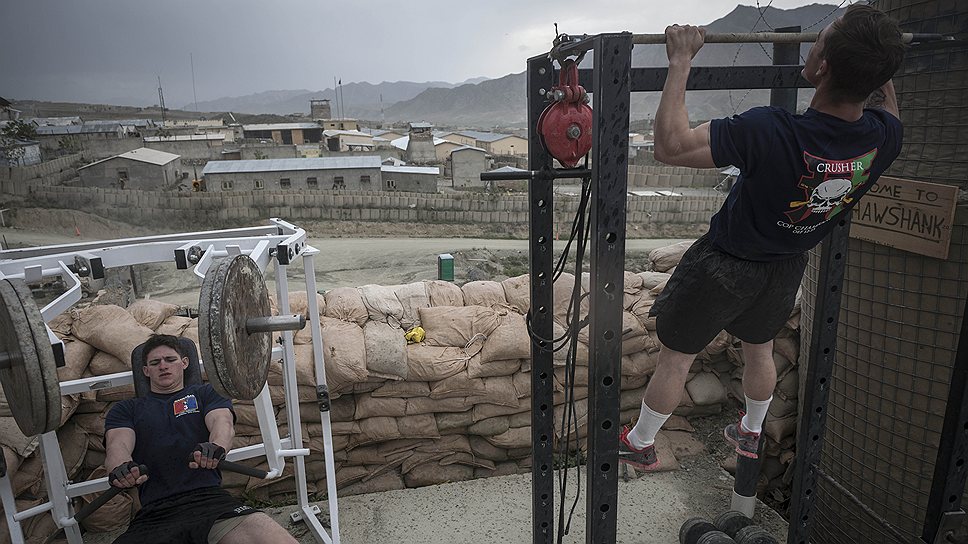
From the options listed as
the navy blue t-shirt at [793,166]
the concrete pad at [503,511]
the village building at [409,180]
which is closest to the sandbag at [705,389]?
the concrete pad at [503,511]

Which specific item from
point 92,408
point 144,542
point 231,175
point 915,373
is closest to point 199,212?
→ point 231,175

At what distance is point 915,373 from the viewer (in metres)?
2.96

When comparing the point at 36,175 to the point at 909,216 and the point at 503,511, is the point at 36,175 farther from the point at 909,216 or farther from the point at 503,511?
the point at 909,216

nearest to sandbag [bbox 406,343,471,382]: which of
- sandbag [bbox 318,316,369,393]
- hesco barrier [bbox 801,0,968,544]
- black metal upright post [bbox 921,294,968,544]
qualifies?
sandbag [bbox 318,316,369,393]

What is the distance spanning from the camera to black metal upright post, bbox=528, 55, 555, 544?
6.95 ft

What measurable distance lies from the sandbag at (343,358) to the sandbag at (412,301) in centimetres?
45

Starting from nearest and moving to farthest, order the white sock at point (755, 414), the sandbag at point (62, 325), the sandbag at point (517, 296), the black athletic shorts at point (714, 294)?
the black athletic shorts at point (714, 294) → the white sock at point (755, 414) → the sandbag at point (62, 325) → the sandbag at point (517, 296)

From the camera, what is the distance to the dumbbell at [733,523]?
3170 mm

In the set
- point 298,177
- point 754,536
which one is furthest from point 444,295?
point 298,177

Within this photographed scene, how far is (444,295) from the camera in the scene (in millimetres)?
4750

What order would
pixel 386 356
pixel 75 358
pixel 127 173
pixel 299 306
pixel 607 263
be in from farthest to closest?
1. pixel 127 173
2. pixel 299 306
3. pixel 386 356
4. pixel 75 358
5. pixel 607 263

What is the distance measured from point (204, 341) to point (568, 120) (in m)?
1.48

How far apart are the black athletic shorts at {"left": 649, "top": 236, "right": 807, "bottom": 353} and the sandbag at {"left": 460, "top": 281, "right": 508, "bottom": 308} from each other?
2.49 metres

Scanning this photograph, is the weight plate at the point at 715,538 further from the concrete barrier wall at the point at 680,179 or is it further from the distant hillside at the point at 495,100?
the distant hillside at the point at 495,100
